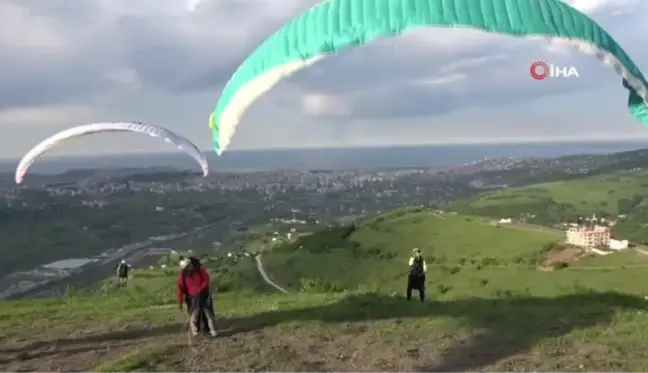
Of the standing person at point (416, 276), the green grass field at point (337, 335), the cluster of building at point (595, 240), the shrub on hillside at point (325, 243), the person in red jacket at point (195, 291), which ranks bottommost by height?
the shrub on hillside at point (325, 243)

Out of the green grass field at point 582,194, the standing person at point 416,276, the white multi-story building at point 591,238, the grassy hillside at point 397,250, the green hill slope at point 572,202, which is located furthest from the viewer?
the green grass field at point 582,194

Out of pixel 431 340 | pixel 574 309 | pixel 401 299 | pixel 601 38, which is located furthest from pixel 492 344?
pixel 601 38

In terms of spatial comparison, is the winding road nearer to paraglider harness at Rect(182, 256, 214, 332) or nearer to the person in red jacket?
paraglider harness at Rect(182, 256, 214, 332)

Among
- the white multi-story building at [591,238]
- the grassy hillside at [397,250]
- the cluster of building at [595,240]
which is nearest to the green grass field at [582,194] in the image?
the grassy hillside at [397,250]

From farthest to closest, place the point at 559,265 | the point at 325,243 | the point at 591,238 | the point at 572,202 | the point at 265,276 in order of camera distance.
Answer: the point at 572,202, the point at 325,243, the point at 591,238, the point at 265,276, the point at 559,265

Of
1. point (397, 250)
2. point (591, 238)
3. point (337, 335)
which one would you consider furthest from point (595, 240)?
point (337, 335)

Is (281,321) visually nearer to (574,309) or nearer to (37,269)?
(574,309)

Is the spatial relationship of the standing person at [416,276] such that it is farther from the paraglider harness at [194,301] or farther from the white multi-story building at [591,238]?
the white multi-story building at [591,238]

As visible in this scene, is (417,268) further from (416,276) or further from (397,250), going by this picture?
(397,250)
